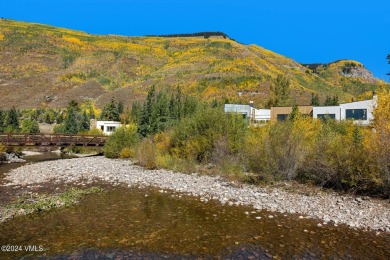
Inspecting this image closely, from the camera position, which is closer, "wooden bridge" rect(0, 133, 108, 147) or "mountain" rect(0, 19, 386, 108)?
"wooden bridge" rect(0, 133, 108, 147)

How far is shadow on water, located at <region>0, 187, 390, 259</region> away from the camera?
31.1ft

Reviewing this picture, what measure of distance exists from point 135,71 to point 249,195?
119176 millimetres

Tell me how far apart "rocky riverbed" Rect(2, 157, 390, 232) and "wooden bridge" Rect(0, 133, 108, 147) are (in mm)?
13694

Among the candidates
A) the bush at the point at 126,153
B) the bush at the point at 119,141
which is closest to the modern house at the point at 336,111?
the bush at the point at 119,141

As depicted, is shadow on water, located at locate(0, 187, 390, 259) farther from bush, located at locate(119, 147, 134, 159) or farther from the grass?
bush, located at locate(119, 147, 134, 159)

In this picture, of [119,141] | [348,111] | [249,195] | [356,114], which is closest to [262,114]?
[348,111]

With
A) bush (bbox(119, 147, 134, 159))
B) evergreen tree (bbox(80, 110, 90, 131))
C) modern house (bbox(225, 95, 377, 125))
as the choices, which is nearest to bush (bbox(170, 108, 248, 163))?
bush (bbox(119, 147, 134, 159))

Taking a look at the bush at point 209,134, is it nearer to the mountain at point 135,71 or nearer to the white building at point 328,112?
the white building at point 328,112

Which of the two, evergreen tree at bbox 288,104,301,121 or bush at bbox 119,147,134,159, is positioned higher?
evergreen tree at bbox 288,104,301,121

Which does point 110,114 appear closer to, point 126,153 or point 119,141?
point 119,141

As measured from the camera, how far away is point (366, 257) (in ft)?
30.5

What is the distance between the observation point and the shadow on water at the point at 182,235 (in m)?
9.48

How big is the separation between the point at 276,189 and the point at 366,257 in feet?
26.3

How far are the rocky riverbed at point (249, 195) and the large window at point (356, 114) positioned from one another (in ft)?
91.2
